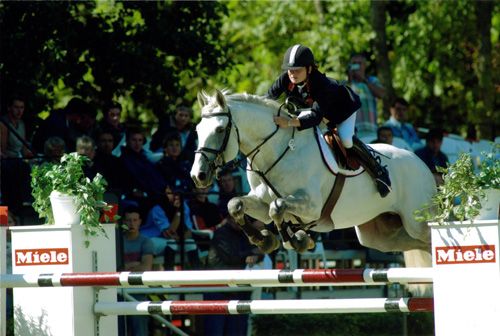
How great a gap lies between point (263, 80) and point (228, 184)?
8.24 meters

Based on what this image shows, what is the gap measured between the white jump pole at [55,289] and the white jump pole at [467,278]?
8.04 feet

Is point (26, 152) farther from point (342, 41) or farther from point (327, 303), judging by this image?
point (342, 41)

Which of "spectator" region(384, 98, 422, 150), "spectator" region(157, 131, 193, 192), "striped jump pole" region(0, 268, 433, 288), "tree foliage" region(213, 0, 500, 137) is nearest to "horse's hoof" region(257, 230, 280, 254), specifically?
"striped jump pole" region(0, 268, 433, 288)

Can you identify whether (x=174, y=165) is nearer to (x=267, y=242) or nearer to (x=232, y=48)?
(x=232, y=48)

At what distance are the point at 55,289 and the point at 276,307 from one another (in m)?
1.58

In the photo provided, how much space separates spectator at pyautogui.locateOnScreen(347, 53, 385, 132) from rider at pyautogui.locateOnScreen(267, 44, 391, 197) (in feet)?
14.3

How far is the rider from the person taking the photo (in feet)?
26.1

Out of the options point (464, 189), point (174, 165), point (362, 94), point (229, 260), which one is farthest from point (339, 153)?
point (362, 94)

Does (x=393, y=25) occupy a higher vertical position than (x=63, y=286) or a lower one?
higher

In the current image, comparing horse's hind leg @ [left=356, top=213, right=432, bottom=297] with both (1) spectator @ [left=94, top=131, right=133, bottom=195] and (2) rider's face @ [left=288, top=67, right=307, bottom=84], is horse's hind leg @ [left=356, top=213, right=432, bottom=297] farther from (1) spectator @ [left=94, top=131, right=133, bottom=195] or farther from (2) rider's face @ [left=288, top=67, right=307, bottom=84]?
(1) spectator @ [left=94, top=131, right=133, bottom=195]

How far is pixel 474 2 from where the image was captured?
16.5 meters

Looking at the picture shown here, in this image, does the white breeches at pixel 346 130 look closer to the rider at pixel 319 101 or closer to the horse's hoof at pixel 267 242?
the rider at pixel 319 101

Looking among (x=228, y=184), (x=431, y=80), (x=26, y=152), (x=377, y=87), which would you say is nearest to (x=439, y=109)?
(x=431, y=80)

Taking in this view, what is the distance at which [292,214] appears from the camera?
7.95 m
